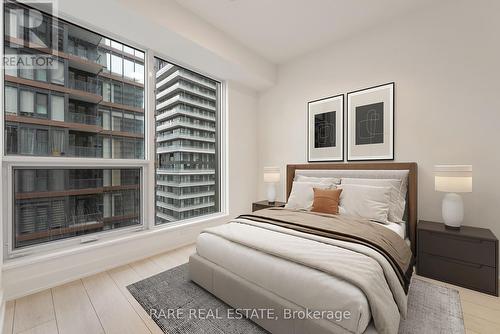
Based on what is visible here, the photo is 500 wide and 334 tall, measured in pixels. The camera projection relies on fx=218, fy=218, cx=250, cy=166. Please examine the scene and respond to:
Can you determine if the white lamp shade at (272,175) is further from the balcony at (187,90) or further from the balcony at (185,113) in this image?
the balcony at (187,90)

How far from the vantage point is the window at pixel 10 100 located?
1.99 meters

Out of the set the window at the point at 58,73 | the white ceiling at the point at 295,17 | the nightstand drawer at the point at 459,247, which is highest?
the white ceiling at the point at 295,17

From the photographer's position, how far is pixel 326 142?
135 inches

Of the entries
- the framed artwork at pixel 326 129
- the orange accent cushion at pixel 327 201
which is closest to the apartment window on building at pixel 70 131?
the orange accent cushion at pixel 327 201

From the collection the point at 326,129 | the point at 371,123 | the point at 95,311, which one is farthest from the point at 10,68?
the point at 371,123

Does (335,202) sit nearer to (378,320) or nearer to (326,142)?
(326,142)

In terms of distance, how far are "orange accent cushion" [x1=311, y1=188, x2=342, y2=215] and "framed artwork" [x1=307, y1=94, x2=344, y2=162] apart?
0.85 meters

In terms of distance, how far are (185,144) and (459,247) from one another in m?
3.49

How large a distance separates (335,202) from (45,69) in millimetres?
3394

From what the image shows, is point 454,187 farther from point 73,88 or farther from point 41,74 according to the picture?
point 41,74

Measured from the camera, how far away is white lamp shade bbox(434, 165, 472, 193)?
83.4 inches

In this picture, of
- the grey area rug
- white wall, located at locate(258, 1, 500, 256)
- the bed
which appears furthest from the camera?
white wall, located at locate(258, 1, 500, 256)

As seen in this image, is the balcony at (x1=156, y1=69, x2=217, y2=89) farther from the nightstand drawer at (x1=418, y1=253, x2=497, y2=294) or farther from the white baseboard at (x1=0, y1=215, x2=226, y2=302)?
the nightstand drawer at (x1=418, y1=253, x2=497, y2=294)

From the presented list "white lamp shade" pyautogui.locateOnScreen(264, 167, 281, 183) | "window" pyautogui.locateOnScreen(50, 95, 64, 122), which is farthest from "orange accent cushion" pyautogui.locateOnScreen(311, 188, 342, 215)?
"window" pyautogui.locateOnScreen(50, 95, 64, 122)
